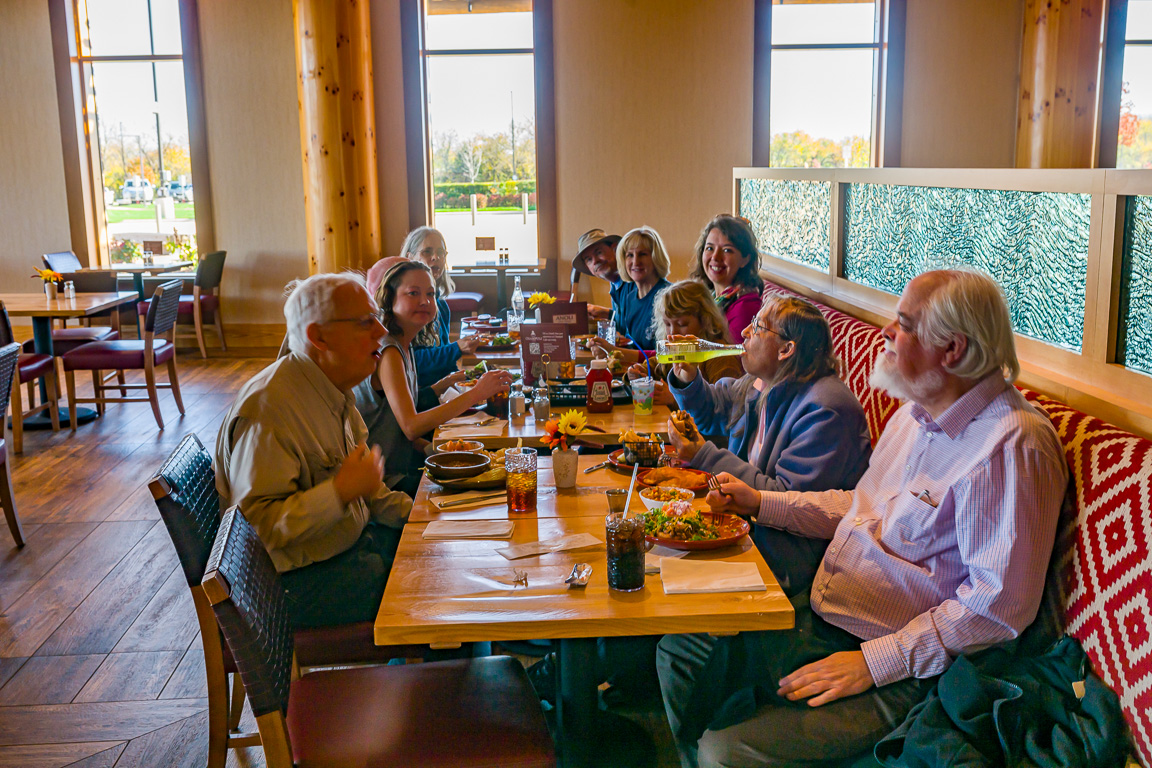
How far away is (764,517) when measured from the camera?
238 centimetres

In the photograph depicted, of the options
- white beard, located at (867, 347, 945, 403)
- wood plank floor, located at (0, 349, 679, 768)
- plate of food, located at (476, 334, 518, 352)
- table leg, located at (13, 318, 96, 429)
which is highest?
white beard, located at (867, 347, 945, 403)

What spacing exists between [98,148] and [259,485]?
8132 millimetres

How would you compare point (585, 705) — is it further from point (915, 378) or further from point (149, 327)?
point (149, 327)

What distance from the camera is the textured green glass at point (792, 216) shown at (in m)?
4.70

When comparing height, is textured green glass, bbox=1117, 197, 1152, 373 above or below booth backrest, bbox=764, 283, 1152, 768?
above

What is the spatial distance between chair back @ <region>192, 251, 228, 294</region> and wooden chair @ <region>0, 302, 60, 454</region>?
6.57ft

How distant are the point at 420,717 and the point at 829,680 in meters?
0.82

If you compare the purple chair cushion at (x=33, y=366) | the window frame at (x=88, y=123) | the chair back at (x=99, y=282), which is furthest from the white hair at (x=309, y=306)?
the window frame at (x=88, y=123)

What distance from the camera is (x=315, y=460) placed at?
7.77 ft

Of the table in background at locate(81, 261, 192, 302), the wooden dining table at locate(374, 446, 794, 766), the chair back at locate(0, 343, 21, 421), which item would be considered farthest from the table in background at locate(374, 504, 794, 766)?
the table in background at locate(81, 261, 192, 302)

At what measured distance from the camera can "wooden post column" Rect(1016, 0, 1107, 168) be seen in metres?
6.68

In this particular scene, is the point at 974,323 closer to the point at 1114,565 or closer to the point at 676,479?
the point at 1114,565

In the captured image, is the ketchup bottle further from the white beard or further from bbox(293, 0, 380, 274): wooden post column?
bbox(293, 0, 380, 274): wooden post column

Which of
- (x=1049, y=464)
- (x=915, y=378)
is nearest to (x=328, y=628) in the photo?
(x=915, y=378)
